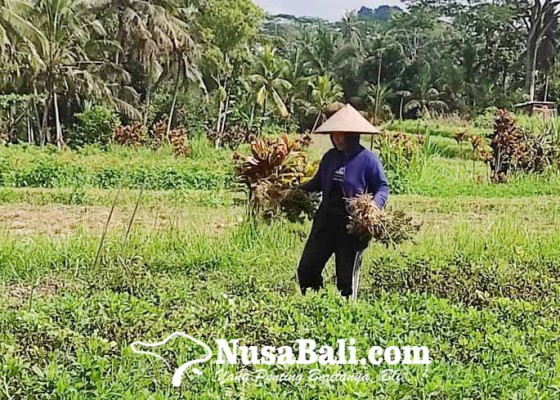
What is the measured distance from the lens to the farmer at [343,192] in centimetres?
471

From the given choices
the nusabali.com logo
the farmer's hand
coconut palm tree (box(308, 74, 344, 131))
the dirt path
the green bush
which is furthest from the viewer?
coconut palm tree (box(308, 74, 344, 131))

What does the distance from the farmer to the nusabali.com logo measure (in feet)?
5.25

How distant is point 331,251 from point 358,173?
541 mm

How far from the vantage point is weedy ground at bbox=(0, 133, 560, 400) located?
2.60m

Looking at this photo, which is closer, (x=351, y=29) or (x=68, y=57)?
(x=68, y=57)

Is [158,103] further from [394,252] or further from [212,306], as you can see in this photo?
[212,306]

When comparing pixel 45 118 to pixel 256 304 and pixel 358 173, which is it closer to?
pixel 358 173

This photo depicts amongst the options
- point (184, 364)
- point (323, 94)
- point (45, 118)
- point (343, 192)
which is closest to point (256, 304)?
point (184, 364)

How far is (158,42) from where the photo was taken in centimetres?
2272

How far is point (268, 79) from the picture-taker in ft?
89.8

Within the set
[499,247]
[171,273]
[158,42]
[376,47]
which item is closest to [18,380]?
[171,273]

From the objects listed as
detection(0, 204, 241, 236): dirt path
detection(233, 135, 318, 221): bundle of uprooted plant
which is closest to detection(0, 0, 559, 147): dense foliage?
detection(0, 204, 241, 236): dirt path

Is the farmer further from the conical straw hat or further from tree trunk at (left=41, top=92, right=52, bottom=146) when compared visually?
tree trunk at (left=41, top=92, right=52, bottom=146)

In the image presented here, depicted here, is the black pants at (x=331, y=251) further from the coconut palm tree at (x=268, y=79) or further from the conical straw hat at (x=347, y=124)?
the coconut palm tree at (x=268, y=79)
